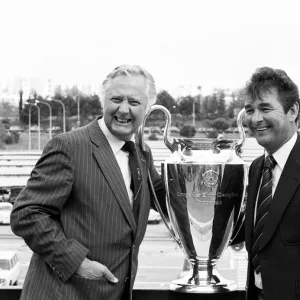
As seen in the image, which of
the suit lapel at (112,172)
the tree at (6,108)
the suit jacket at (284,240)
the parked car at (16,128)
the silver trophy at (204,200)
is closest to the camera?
the suit jacket at (284,240)

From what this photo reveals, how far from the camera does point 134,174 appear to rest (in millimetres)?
1656

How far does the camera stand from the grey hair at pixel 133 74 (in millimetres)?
1621

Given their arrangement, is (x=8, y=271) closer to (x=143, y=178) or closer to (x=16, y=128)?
(x=16, y=128)

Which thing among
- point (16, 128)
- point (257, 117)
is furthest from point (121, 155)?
point (16, 128)

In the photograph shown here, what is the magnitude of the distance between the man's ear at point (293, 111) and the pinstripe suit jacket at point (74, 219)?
0.45 metres

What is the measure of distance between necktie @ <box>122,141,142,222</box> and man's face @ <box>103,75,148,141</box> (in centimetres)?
5

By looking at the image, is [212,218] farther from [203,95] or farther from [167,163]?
[203,95]

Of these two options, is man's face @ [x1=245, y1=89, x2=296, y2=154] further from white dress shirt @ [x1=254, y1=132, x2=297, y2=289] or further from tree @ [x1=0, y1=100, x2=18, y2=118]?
tree @ [x1=0, y1=100, x2=18, y2=118]

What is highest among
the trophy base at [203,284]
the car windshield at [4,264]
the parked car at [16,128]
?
the trophy base at [203,284]

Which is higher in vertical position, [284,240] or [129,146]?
[129,146]

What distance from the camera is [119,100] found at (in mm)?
1618

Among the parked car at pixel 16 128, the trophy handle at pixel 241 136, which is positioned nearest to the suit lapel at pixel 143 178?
the trophy handle at pixel 241 136

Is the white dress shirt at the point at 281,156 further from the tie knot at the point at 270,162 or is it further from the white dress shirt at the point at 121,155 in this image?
the white dress shirt at the point at 121,155

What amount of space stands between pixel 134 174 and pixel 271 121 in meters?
0.38
